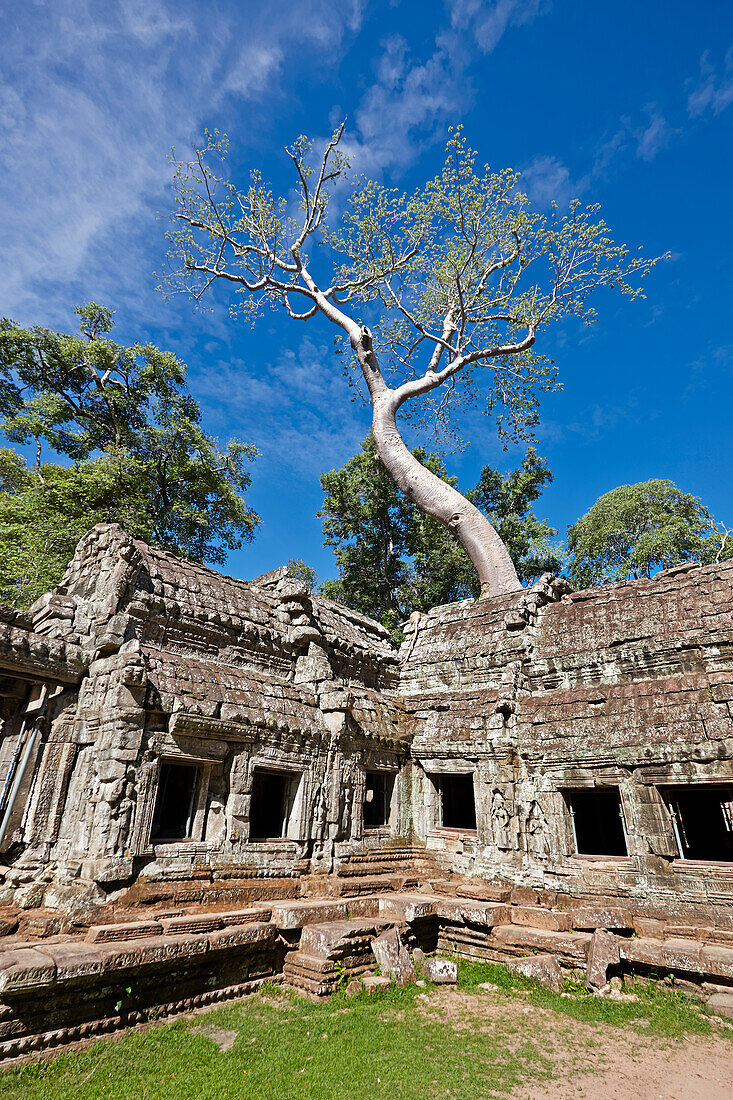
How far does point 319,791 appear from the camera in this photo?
9867 millimetres

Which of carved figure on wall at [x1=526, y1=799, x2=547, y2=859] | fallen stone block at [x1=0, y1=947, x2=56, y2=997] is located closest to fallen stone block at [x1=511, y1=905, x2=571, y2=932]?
carved figure on wall at [x1=526, y1=799, x2=547, y2=859]

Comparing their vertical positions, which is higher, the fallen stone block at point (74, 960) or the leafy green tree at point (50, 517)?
the leafy green tree at point (50, 517)

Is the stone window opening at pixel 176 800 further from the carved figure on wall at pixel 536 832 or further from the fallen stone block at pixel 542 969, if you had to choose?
the carved figure on wall at pixel 536 832

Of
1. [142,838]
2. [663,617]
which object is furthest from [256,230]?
[142,838]

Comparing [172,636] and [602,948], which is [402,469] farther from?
[602,948]

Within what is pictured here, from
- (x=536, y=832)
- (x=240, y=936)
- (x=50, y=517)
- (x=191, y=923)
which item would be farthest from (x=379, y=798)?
(x=50, y=517)

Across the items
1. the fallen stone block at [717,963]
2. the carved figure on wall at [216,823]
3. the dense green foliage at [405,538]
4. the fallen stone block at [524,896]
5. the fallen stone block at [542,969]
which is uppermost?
the dense green foliage at [405,538]

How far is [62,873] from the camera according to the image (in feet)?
23.2

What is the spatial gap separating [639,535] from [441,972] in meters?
23.6

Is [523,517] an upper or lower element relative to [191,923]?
upper

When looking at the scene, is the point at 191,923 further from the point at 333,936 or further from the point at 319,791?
the point at 319,791

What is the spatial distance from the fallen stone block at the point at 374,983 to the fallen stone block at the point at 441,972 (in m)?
0.66

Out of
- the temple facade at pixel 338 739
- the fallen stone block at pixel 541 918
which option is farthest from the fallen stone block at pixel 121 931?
the fallen stone block at pixel 541 918

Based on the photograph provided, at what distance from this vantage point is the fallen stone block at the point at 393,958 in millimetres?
7160
